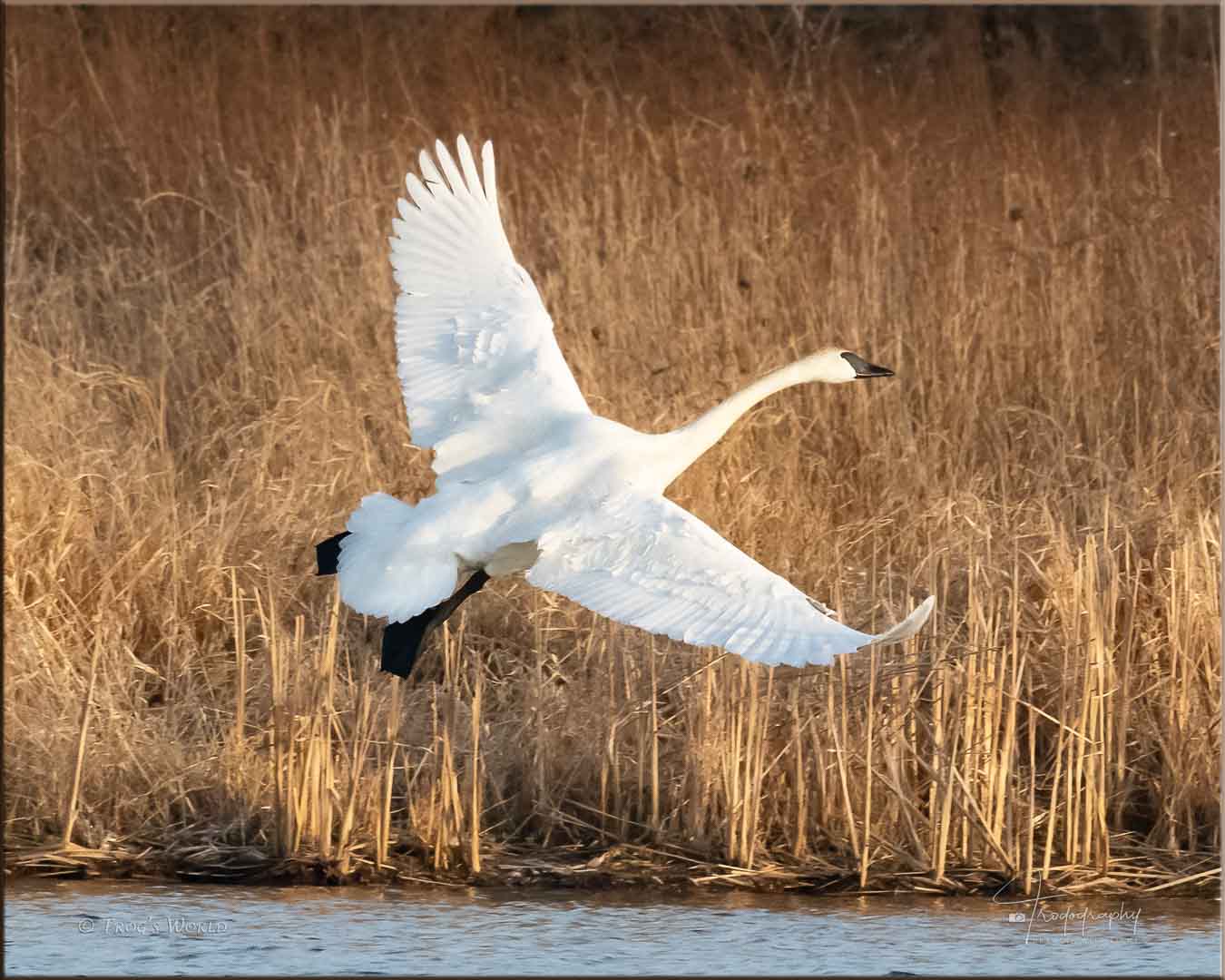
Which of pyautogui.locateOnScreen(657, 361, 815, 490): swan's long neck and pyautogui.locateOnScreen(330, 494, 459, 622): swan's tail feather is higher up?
pyautogui.locateOnScreen(657, 361, 815, 490): swan's long neck

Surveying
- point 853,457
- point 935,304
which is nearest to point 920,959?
point 853,457

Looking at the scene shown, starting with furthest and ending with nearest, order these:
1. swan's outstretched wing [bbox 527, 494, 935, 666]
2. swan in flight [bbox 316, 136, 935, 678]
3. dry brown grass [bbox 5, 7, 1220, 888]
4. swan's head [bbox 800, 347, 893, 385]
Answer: swan's head [bbox 800, 347, 893, 385]
dry brown grass [bbox 5, 7, 1220, 888]
swan in flight [bbox 316, 136, 935, 678]
swan's outstretched wing [bbox 527, 494, 935, 666]

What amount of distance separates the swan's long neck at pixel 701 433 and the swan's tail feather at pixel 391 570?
0.61 metres

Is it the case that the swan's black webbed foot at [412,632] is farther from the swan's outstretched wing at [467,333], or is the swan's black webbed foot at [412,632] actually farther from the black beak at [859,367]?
the black beak at [859,367]

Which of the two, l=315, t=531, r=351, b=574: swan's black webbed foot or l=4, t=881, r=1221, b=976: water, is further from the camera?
l=315, t=531, r=351, b=574: swan's black webbed foot

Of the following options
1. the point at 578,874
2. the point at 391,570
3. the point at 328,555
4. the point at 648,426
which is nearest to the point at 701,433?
the point at 391,570

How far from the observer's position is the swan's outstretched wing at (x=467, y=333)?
5.31 m

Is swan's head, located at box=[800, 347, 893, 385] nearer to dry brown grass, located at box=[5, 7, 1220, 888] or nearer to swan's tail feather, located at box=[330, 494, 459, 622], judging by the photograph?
dry brown grass, located at box=[5, 7, 1220, 888]

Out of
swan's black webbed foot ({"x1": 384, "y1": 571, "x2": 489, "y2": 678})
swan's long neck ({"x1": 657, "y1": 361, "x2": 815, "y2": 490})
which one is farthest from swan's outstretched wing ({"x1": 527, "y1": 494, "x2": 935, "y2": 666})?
swan's black webbed foot ({"x1": 384, "y1": 571, "x2": 489, "y2": 678})

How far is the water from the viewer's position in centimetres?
450

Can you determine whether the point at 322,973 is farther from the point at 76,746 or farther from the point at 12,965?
the point at 76,746

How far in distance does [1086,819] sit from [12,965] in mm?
2664

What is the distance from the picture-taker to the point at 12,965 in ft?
14.7

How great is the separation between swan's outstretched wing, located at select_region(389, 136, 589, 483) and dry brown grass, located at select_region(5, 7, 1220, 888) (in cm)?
69
